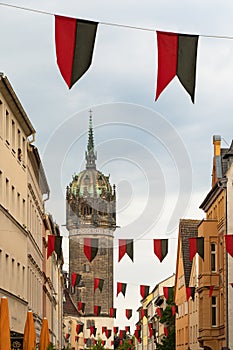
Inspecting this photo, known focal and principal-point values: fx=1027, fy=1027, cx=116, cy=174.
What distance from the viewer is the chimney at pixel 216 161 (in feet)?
199

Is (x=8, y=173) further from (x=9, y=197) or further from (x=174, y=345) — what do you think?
(x=174, y=345)

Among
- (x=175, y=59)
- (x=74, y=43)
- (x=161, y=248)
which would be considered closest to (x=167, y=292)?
(x=161, y=248)

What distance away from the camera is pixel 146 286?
179 feet

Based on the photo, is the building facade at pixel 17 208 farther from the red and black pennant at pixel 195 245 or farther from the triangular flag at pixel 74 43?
the triangular flag at pixel 74 43

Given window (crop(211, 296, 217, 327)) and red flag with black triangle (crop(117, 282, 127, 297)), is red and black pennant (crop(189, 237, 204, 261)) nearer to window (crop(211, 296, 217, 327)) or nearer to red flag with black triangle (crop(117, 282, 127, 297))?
red flag with black triangle (crop(117, 282, 127, 297))

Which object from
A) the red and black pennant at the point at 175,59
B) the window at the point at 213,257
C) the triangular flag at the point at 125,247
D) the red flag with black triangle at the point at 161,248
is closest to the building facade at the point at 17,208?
the triangular flag at the point at 125,247

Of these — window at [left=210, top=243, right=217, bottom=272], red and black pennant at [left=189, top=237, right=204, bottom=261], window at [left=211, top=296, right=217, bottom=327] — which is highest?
window at [left=210, top=243, right=217, bottom=272]

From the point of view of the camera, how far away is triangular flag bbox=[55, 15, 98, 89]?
16.5 m

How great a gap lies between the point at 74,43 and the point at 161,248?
2262 cm

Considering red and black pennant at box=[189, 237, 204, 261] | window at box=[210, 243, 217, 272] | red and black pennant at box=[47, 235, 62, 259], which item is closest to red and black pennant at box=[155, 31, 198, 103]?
red and black pennant at box=[189, 237, 204, 261]

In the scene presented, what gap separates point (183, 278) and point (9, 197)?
43609 mm

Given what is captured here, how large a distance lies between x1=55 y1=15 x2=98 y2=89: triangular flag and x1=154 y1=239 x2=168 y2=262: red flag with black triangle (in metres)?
22.0

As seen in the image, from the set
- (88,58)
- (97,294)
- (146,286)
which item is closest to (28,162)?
(146,286)

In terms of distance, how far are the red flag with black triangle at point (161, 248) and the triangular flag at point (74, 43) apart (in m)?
22.0
